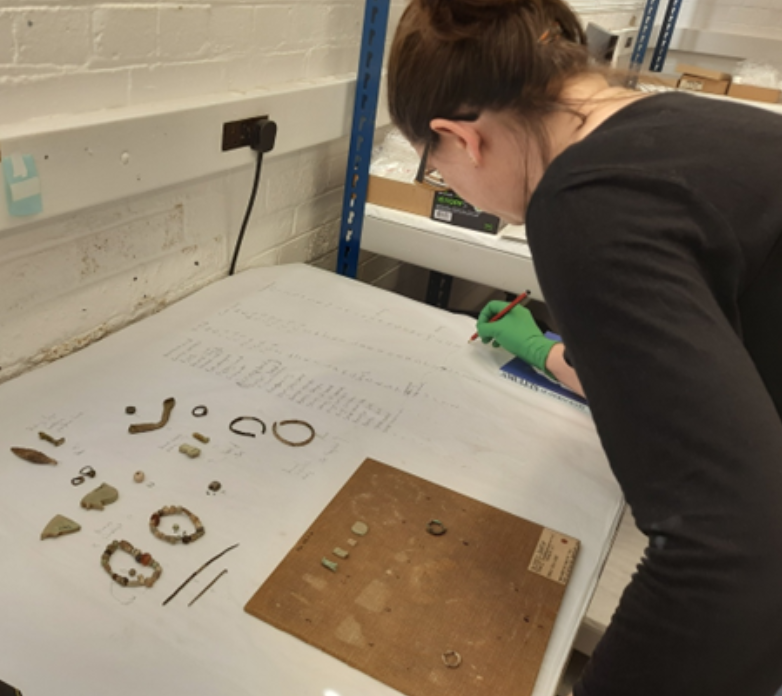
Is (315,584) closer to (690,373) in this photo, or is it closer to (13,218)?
(690,373)

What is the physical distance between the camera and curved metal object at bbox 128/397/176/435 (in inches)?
35.4

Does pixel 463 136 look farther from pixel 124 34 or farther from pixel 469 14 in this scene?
pixel 124 34

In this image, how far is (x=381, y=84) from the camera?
1600 mm

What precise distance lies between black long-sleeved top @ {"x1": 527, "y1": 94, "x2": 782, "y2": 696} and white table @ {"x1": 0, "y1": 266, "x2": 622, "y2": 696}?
0.17 metres

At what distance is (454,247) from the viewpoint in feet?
4.98

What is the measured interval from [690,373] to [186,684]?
0.50 m

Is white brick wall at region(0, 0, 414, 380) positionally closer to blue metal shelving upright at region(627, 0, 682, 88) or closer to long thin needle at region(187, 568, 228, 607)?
long thin needle at region(187, 568, 228, 607)

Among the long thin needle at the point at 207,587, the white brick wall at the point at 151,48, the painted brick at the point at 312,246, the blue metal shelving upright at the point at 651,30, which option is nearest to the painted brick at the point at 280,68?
the white brick wall at the point at 151,48

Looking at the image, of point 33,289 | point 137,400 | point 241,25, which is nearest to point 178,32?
point 241,25

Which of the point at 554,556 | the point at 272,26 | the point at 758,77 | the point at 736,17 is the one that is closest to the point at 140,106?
the point at 272,26

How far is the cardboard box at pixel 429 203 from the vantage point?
1.51m

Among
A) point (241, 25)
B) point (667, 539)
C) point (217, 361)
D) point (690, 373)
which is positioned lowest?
point (217, 361)

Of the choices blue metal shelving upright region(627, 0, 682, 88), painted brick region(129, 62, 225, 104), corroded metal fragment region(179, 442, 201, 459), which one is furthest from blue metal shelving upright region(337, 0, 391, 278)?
blue metal shelving upright region(627, 0, 682, 88)

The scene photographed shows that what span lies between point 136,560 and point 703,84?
286cm
